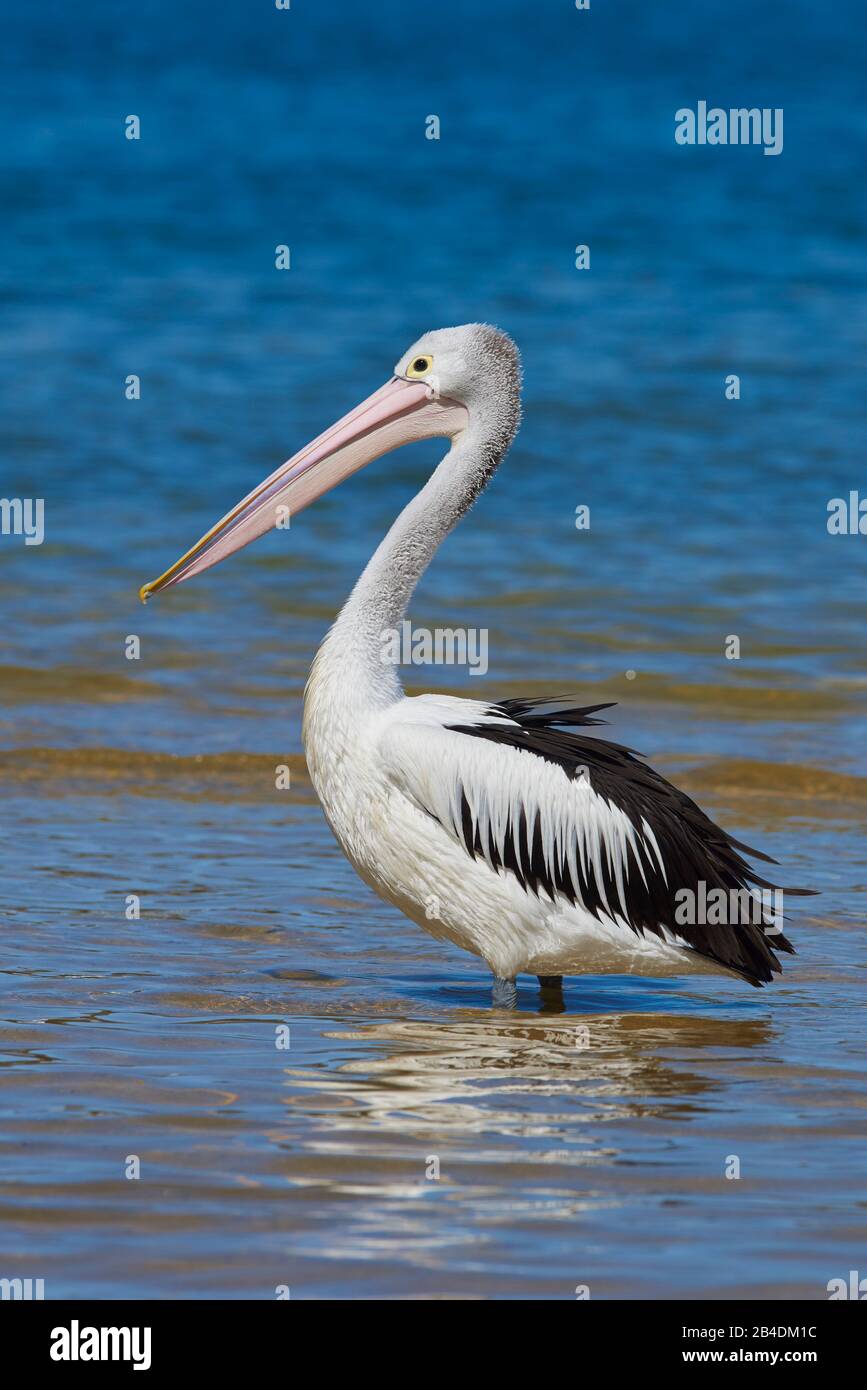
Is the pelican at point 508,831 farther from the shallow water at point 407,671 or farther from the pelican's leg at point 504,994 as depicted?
the shallow water at point 407,671

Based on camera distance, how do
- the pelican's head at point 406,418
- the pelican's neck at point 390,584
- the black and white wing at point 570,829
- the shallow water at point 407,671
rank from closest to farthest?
1. the shallow water at point 407,671
2. the black and white wing at point 570,829
3. the pelican's neck at point 390,584
4. the pelican's head at point 406,418

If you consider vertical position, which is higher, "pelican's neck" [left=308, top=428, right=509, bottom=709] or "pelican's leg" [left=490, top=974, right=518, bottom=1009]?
"pelican's neck" [left=308, top=428, right=509, bottom=709]

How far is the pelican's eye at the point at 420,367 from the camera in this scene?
606cm

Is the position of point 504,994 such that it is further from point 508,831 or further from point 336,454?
point 336,454

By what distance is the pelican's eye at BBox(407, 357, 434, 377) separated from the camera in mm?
6060

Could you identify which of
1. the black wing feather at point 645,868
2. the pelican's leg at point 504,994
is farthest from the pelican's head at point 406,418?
the pelican's leg at point 504,994

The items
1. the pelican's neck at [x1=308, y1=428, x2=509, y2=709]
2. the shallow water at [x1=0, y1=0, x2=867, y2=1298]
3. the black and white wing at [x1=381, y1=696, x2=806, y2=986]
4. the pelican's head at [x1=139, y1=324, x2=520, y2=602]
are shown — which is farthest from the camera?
the pelican's head at [x1=139, y1=324, x2=520, y2=602]

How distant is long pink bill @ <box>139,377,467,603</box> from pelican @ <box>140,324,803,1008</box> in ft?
1.48

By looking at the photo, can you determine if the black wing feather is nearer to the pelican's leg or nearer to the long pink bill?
the pelican's leg

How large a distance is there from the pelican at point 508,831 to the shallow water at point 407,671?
0.21 meters

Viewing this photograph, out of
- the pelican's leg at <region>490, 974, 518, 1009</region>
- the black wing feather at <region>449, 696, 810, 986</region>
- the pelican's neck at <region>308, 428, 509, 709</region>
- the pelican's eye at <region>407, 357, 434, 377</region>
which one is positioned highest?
the pelican's eye at <region>407, 357, 434, 377</region>

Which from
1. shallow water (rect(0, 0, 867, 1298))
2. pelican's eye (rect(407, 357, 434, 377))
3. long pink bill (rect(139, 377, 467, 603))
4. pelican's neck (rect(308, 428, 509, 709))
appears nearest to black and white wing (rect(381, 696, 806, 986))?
pelican's neck (rect(308, 428, 509, 709))

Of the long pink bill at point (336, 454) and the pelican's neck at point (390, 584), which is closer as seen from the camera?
the pelican's neck at point (390, 584)

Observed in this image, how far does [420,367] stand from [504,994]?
1.93 meters
